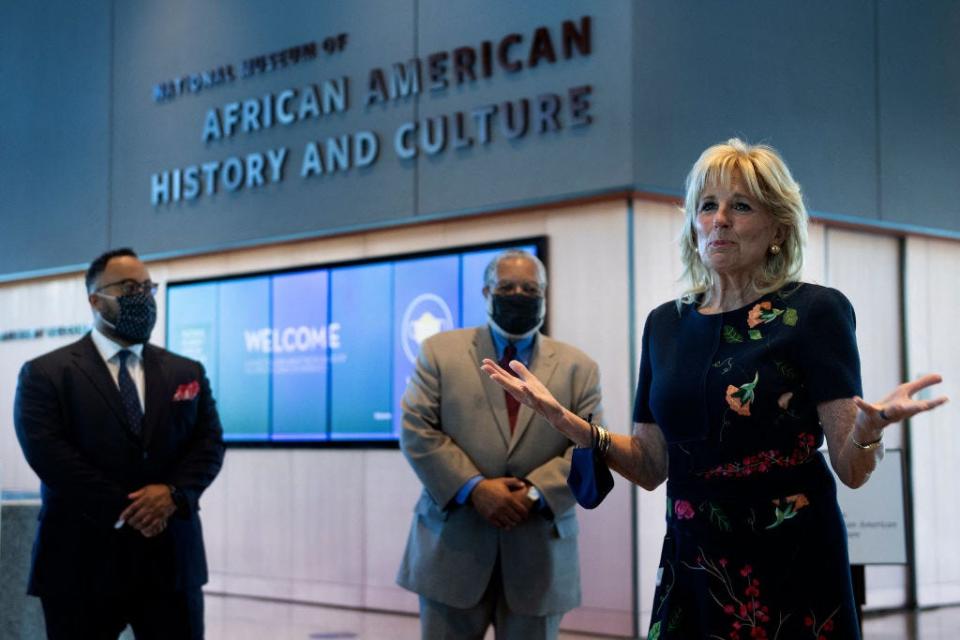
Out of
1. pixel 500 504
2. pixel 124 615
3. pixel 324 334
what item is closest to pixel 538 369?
pixel 500 504

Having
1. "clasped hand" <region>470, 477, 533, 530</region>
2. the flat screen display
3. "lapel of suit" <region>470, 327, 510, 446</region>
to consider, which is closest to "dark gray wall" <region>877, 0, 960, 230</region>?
the flat screen display

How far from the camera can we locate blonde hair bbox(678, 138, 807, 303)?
7.54 feet

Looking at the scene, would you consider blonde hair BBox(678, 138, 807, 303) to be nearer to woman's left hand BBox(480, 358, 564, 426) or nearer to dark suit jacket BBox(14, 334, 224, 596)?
woman's left hand BBox(480, 358, 564, 426)

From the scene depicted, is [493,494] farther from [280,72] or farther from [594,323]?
[280,72]

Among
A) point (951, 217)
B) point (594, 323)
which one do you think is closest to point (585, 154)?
point (594, 323)

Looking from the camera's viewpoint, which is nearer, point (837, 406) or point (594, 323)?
point (837, 406)

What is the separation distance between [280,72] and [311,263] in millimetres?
1390

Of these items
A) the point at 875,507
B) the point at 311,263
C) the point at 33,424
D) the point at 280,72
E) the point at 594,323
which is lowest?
the point at 875,507

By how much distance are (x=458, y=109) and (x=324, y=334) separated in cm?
200

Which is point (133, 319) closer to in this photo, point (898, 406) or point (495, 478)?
point (495, 478)

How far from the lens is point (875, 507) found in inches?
251

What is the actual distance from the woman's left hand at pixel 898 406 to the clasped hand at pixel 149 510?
8.42ft

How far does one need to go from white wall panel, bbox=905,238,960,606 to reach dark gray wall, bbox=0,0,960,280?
1.23ft

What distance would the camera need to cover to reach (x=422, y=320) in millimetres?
8258
